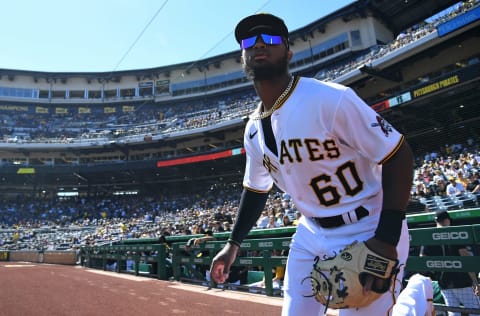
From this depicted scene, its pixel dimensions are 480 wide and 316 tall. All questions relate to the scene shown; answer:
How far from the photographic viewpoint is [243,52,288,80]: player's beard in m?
1.93

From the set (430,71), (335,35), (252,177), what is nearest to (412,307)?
(252,177)

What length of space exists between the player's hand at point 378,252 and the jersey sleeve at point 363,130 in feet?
1.20

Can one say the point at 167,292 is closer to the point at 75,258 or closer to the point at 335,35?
the point at 75,258

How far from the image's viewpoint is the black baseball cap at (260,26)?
194cm

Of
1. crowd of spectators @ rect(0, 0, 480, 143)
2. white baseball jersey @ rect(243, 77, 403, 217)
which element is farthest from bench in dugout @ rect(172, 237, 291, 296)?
crowd of spectators @ rect(0, 0, 480, 143)

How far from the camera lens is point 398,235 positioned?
1.45 metres

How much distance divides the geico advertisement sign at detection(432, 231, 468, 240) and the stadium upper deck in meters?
16.7

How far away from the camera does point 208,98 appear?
4334 centimetres

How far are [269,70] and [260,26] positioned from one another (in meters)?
0.24

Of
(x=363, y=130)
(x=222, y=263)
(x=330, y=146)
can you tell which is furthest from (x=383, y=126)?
(x=222, y=263)

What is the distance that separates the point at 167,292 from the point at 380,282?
7033 mm

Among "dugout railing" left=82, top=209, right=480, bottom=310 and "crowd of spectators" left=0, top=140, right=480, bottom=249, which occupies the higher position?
"crowd of spectators" left=0, top=140, right=480, bottom=249

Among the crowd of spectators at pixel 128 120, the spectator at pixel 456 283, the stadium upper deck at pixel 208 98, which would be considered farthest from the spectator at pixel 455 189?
the crowd of spectators at pixel 128 120

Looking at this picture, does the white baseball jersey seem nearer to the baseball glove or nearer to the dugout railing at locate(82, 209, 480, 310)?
the baseball glove
